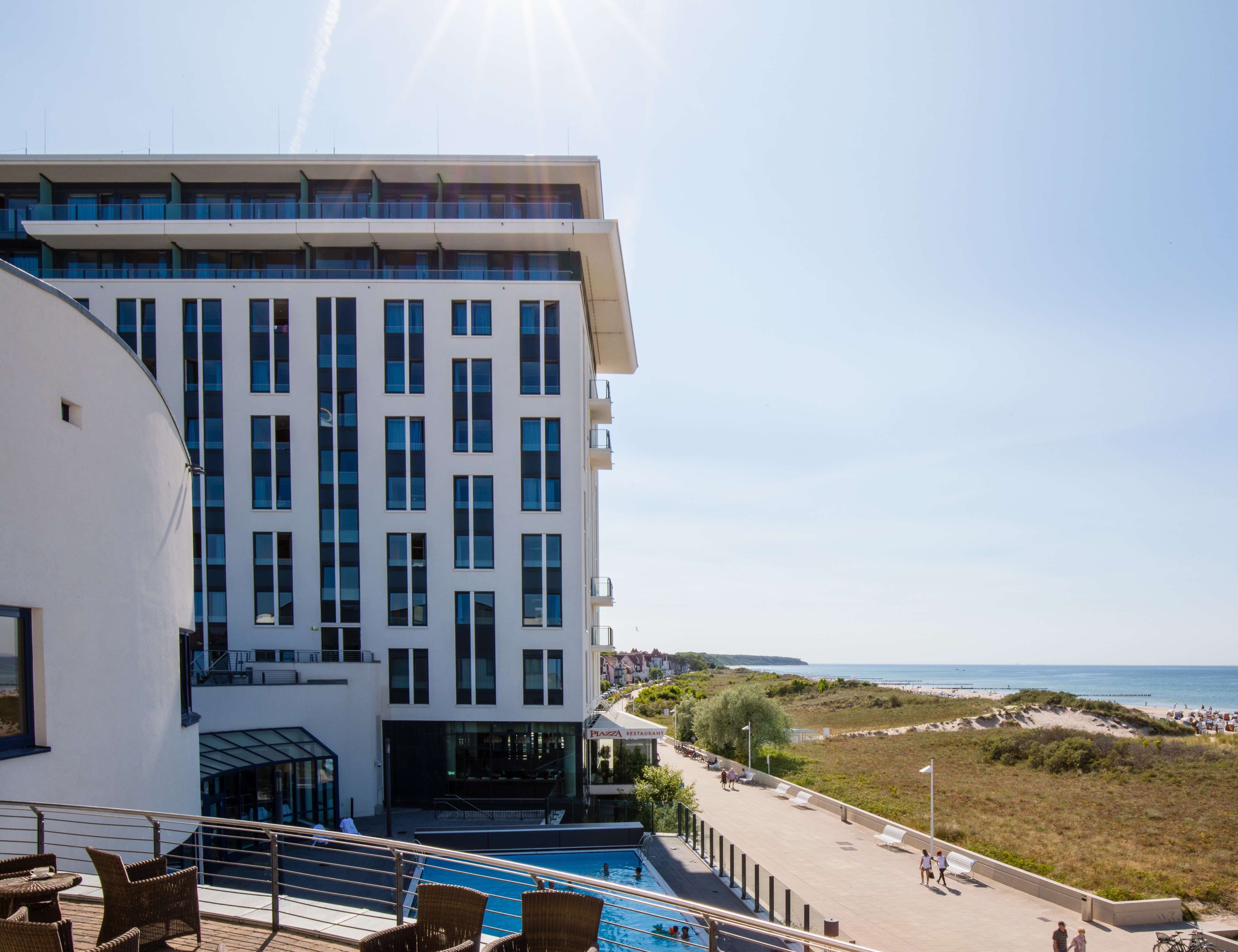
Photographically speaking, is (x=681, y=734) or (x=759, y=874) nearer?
(x=759, y=874)

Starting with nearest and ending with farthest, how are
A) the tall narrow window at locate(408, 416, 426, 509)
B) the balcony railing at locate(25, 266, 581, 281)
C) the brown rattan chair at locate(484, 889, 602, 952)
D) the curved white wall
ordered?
the brown rattan chair at locate(484, 889, 602, 952) → the curved white wall → the tall narrow window at locate(408, 416, 426, 509) → the balcony railing at locate(25, 266, 581, 281)

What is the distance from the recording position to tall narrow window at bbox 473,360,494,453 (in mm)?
29703

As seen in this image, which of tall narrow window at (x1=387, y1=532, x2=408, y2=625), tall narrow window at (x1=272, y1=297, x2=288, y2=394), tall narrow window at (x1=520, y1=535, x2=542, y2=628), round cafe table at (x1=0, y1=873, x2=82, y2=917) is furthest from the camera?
tall narrow window at (x1=272, y1=297, x2=288, y2=394)

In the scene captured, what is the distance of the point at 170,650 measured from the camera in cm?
1239

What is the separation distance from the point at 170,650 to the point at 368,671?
15.9m

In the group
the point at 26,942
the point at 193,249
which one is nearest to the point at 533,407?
the point at 193,249

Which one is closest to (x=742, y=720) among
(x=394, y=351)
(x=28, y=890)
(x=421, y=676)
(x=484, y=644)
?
(x=484, y=644)

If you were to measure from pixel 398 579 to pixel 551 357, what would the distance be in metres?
10.0

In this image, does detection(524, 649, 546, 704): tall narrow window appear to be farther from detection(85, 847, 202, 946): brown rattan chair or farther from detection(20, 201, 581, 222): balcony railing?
detection(85, 847, 202, 946): brown rattan chair

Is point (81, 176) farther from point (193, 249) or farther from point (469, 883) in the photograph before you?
point (469, 883)

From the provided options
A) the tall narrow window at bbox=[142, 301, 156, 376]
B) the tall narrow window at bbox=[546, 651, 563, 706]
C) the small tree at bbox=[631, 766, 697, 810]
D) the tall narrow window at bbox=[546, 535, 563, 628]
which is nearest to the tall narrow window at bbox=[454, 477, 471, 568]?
the tall narrow window at bbox=[546, 535, 563, 628]

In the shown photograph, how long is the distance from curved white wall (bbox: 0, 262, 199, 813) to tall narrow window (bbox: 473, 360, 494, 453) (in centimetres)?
1696

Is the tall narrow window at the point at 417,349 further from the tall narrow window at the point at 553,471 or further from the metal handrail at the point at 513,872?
the metal handrail at the point at 513,872

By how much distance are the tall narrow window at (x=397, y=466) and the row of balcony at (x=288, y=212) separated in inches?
315
